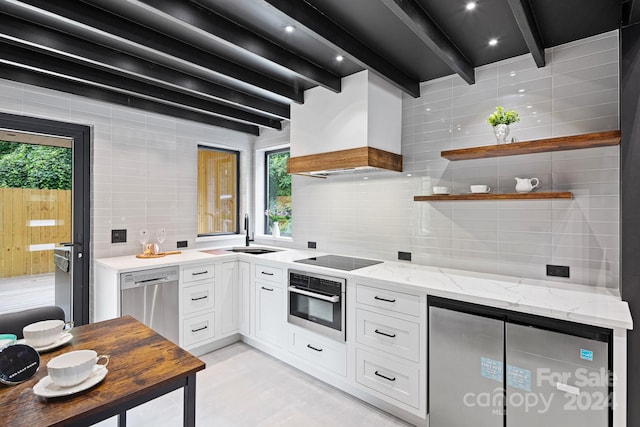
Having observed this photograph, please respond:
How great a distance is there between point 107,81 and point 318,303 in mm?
2528

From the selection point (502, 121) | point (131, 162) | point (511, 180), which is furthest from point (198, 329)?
point (502, 121)

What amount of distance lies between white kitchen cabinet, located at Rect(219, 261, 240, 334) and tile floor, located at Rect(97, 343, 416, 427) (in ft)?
1.58

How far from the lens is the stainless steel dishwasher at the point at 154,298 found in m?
2.68

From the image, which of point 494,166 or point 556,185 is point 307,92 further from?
point 556,185

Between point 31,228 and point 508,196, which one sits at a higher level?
point 508,196

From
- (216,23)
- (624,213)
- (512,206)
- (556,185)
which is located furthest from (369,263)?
(216,23)

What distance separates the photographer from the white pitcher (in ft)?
7.00

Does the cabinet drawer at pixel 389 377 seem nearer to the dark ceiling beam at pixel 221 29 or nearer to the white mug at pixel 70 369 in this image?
the white mug at pixel 70 369

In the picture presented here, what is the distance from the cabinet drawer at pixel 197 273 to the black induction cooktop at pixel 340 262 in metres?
0.94

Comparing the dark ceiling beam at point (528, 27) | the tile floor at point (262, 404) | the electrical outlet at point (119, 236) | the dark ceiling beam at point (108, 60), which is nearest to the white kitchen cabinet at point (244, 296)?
the tile floor at point (262, 404)

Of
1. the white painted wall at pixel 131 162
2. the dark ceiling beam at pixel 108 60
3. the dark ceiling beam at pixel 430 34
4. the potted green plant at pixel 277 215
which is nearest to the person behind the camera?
the dark ceiling beam at pixel 430 34

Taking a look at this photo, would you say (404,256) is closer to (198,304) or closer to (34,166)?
(198,304)

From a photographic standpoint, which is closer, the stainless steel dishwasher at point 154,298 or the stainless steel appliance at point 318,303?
the stainless steel appliance at point 318,303

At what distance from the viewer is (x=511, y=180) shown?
2328mm
